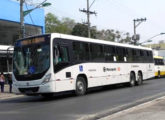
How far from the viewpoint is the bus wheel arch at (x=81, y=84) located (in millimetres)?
18719

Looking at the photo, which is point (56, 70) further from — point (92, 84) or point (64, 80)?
point (92, 84)

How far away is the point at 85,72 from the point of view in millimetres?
19344

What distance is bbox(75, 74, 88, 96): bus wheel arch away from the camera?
1872cm

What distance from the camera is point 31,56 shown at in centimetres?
1733

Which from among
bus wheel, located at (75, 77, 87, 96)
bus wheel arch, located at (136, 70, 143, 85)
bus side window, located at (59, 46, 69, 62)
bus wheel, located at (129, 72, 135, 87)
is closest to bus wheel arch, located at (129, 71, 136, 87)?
bus wheel, located at (129, 72, 135, 87)

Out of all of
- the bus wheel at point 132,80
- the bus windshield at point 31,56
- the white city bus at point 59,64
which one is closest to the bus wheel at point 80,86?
the white city bus at point 59,64

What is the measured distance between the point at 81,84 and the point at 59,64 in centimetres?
235

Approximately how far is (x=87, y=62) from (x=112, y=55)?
12.1 ft

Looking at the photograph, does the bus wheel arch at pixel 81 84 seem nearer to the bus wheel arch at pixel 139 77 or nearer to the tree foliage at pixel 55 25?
the bus wheel arch at pixel 139 77

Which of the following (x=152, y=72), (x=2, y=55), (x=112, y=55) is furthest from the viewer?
(x=2, y=55)

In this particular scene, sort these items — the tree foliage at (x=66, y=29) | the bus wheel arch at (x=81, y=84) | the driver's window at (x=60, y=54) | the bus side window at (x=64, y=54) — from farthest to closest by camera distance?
the tree foliage at (x=66, y=29) < the bus wheel arch at (x=81, y=84) < the bus side window at (x=64, y=54) < the driver's window at (x=60, y=54)

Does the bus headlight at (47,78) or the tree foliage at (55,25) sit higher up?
the tree foliage at (55,25)

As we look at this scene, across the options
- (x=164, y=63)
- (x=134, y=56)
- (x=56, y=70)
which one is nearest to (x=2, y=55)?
(x=134, y=56)

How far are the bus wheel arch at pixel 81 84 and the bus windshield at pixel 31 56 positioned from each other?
2.55 metres
